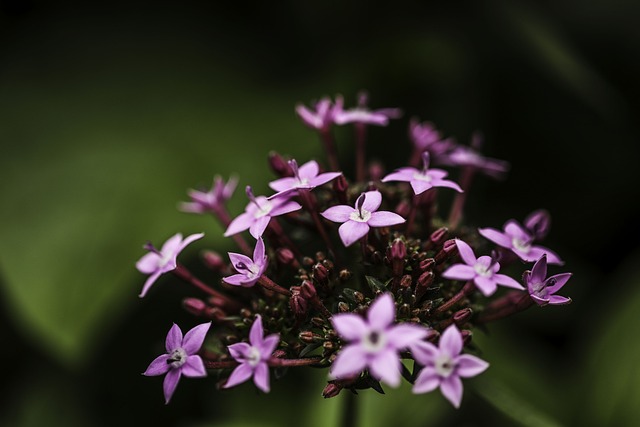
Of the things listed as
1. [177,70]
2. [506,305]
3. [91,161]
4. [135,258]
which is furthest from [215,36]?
[506,305]

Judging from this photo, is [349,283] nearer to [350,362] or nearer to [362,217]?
[362,217]

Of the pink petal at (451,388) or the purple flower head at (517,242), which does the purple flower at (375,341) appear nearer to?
the pink petal at (451,388)

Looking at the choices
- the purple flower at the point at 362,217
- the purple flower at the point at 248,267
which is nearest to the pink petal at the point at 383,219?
the purple flower at the point at 362,217

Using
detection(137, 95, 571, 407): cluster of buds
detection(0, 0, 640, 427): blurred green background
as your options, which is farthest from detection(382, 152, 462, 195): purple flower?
detection(0, 0, 640, 427): blurred green background

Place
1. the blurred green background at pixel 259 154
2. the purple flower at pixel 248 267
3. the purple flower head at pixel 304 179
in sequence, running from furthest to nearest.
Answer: the blurred green background at pixel 259 154 < the purple flower head at pixel 304 179 < the purple flower at pixel 248 267

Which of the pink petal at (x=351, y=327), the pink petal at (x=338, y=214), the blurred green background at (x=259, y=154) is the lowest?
the blurred green background at (x=259, y=154)
